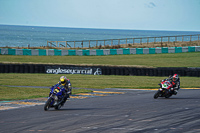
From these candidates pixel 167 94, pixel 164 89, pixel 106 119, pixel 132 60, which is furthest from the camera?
pixel 132 60

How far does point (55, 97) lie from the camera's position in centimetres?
1380

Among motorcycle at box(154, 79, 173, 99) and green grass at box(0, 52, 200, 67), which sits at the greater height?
green grass at box(0, 52, 200, 67)

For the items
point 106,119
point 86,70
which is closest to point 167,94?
point 106,119

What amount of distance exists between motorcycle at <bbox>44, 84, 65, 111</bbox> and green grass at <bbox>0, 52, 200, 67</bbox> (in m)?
24.6

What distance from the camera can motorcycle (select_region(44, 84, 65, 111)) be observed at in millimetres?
13812

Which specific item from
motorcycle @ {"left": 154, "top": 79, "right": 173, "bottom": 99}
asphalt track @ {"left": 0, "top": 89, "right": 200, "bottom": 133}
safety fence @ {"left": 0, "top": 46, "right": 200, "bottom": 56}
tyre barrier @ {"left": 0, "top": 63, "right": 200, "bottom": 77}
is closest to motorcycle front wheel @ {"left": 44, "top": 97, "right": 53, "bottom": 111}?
asphalt track @ {"left": 0, "top": 89, "right": 200, "bottom": 133}

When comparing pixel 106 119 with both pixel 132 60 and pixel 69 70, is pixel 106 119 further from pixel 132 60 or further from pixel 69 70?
pixel 132 60

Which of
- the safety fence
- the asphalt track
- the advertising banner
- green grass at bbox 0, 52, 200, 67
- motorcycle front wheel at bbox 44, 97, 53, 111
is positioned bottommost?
the asphalt track

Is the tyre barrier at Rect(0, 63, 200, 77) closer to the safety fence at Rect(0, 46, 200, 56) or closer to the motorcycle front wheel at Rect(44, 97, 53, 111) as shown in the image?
the safety fence at Rect(0, 46, 200, 56)

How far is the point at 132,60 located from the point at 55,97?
2944 centimetres

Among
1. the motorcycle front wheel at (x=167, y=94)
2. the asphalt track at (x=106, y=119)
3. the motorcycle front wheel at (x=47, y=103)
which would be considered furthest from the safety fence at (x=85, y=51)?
the motorcycle front wheel at (x=47, y=103)

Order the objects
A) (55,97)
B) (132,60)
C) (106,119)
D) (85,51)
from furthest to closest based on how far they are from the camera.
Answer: (85,51), (132,60), (55,97), (106,119)

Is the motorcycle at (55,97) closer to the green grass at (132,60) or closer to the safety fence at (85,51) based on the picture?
the green grass at (132,60)

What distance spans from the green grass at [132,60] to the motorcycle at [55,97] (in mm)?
24608
